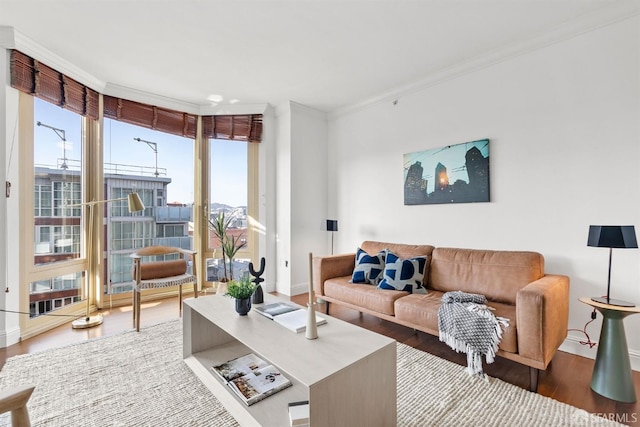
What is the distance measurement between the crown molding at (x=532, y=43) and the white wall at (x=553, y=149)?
48mm

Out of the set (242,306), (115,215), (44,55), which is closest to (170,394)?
(242,306)

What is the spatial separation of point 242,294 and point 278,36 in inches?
83.7

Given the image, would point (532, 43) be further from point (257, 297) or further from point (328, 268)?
point (257, 297)

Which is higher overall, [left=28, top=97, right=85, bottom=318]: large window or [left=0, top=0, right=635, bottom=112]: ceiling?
[left=0, top=0, right=635, bottom=112]: ceiling

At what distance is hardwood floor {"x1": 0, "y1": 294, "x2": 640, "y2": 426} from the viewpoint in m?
1.76

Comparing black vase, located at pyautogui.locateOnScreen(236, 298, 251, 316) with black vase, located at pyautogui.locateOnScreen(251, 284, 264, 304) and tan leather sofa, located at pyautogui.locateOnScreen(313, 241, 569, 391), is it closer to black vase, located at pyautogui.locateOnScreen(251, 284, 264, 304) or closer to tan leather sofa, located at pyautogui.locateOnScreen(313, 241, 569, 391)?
black vase, located at pyautogui.locateOnScreen(251, 284, 264, 304)

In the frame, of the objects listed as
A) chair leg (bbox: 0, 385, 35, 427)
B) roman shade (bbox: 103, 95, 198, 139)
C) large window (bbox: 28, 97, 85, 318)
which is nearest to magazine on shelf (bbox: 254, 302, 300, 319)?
chair leg (bbox: 0, 385, 35, 427)

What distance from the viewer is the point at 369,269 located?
3080 mm

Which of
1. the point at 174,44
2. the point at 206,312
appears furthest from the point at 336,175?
the point at 206,312

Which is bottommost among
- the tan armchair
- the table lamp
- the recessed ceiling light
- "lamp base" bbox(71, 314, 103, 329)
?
"lamp base" bbox(71, 314, 103, 329)

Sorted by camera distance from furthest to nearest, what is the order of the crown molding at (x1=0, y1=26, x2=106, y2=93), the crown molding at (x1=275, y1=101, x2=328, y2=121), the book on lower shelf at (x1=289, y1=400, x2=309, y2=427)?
1. the crown molding at (x1=275, y1=101, x2=328, y2=121)
2. the crown molding at (x1=0, y1=26, x2=106, y2=93)
3. the book on lower shelf at (x1=289, y1=400, x2=309, y2=427)

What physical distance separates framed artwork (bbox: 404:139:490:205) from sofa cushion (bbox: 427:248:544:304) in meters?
0.58

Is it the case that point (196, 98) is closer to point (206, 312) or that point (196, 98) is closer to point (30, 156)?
point (30, 156)

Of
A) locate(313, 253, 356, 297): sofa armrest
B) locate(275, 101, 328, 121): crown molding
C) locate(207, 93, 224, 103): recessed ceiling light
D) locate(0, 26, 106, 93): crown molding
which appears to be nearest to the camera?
locate(0, 26, 106, 93): crown molding
